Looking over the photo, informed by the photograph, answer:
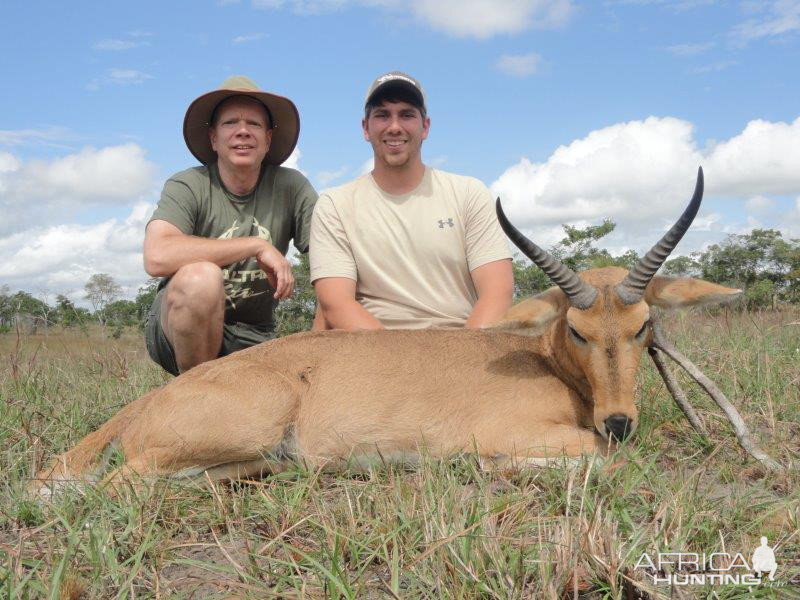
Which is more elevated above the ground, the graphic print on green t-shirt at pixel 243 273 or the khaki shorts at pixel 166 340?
the graphic print on green t-shirt at pixel 243 273

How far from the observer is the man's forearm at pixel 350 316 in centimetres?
632

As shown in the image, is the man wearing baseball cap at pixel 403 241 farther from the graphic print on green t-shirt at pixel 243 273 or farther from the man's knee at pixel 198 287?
the man's knee at pixel 198 287

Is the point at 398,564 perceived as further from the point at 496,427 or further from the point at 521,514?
the point at 496,427

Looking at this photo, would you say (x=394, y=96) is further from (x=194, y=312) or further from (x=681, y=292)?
(x=681, y=292)

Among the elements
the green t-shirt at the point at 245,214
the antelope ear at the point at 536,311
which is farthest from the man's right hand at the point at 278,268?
the antelope ear at the point at 536,311

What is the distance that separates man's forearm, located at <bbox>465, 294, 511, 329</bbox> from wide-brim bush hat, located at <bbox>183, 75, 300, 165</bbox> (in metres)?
2.73

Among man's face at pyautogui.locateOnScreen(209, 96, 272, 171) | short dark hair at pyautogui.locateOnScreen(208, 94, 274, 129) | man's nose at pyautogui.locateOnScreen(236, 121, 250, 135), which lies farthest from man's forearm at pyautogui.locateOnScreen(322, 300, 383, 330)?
short dark hair at pyautogui.locateOnScreen(208, 94, 274, 129)

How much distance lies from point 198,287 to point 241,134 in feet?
5.37

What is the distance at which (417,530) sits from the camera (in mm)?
3129

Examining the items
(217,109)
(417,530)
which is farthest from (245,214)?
(417,530)

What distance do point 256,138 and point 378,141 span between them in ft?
3.97

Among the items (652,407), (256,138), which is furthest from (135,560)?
(256,138)

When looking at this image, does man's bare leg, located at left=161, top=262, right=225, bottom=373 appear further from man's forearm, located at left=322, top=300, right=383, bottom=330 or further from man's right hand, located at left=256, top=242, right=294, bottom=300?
man's forearm, located at left=322, top=300, right=383, bottom=330

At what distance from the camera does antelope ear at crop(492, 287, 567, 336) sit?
5.02 metres
